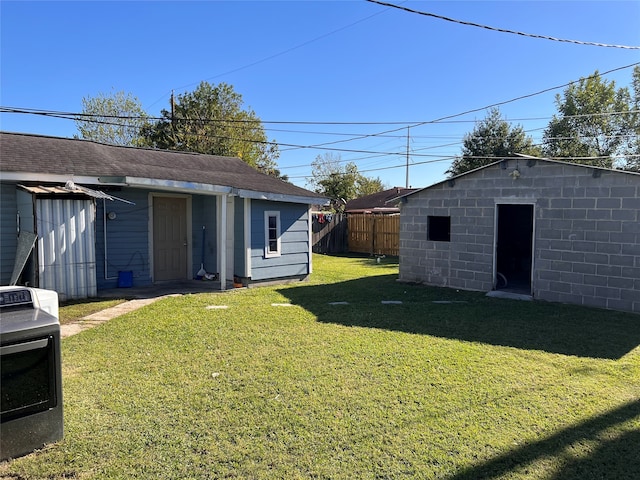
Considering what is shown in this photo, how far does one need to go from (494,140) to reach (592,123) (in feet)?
25.1

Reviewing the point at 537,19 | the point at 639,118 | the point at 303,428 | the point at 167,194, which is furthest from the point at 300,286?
the point at 639,118

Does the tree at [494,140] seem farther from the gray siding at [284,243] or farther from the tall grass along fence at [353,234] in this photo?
the gray siding at [284,243]

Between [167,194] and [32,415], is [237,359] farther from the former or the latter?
[167,194]

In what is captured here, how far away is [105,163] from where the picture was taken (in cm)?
966

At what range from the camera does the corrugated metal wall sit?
7773mm

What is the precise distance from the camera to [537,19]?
8.73 metres

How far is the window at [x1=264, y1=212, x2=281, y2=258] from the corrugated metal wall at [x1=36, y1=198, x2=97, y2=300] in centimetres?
391

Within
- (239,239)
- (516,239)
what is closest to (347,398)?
(239,239)

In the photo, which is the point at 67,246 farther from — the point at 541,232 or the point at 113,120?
the point at 113,120

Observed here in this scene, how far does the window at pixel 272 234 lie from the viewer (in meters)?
10.6

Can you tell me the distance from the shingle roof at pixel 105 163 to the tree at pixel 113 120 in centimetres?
1894

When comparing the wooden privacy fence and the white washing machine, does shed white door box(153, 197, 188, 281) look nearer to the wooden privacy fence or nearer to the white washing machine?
the white washing machine

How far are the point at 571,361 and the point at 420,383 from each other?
7.04 feet

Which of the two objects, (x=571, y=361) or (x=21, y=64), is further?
(x=21, y=64)
